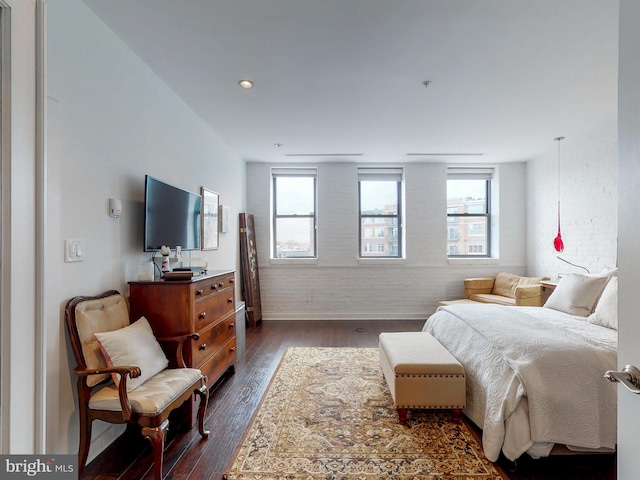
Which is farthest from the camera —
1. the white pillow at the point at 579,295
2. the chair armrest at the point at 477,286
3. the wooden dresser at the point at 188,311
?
the chair armrest at the point at 477,286

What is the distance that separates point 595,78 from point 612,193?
5.25 ft

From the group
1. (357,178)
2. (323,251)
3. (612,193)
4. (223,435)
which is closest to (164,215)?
(223,435)

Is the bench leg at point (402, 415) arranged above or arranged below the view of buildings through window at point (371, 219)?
below

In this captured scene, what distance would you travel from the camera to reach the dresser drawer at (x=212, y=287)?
2.26m

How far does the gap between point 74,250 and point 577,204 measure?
531 cm

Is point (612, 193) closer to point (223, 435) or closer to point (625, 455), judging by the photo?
point (625, 455)

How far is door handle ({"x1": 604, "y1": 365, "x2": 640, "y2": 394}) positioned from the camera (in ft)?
2.36

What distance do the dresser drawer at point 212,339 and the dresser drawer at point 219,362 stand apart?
0.05 m

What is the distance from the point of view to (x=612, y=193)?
349 centimetres

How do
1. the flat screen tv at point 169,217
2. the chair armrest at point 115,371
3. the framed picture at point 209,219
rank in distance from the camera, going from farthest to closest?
the framed picture at point 209,219 < the flat screen tv at point 169,217 < the chair armrest at point 115,371

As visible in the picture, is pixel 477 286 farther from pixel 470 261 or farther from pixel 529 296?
pixel 529 296

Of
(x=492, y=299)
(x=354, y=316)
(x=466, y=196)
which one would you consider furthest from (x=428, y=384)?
(x=466, y=196)

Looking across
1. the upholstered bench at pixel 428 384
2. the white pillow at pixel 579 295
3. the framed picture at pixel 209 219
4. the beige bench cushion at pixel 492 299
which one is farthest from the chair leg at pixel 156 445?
the beige bench cushion at pixel 492 299

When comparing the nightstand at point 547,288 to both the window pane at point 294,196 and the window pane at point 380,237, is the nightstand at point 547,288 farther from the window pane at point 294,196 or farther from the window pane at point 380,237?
the window pane at point 294,196
